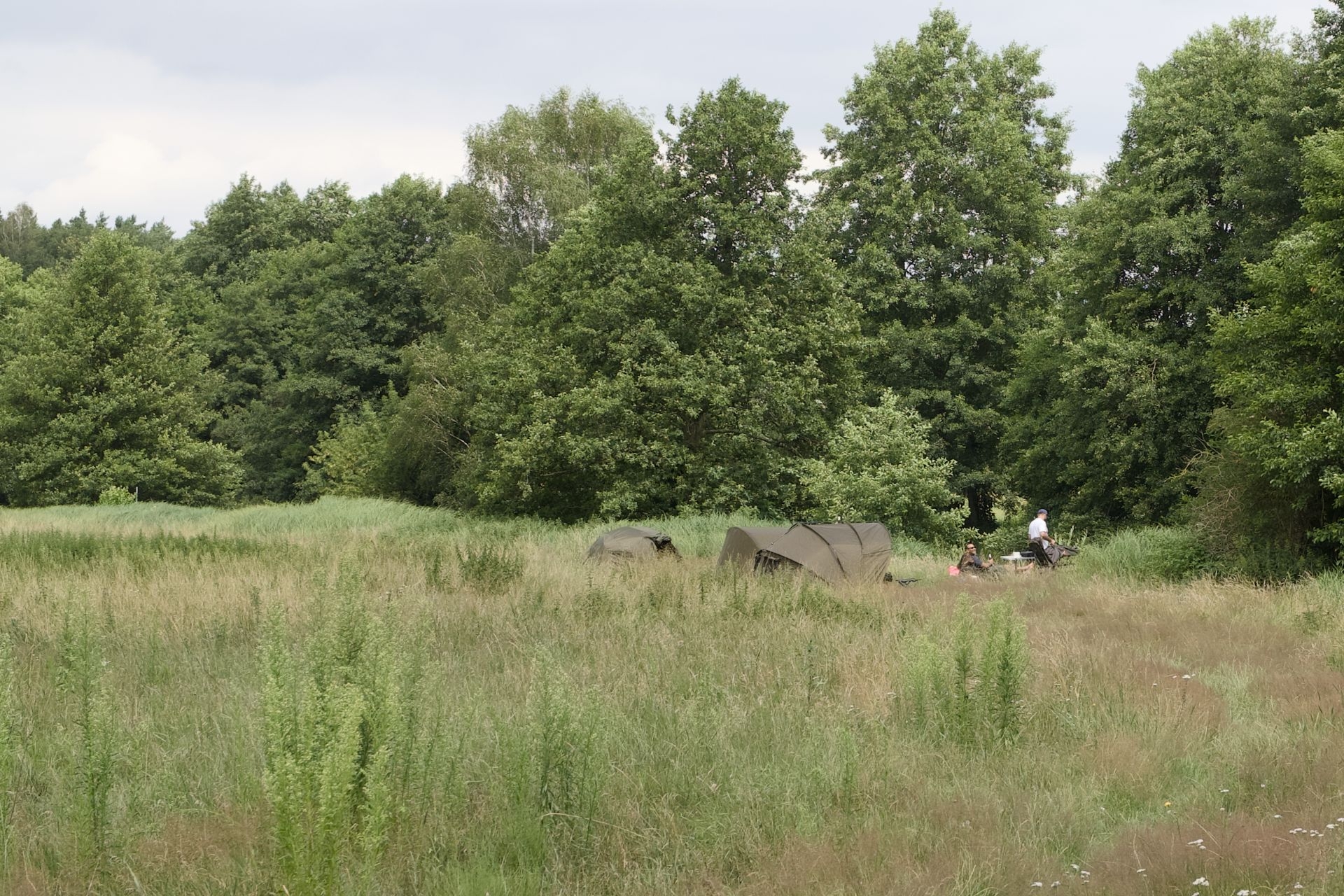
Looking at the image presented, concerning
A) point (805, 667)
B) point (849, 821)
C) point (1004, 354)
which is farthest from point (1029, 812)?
point (1004, 354)

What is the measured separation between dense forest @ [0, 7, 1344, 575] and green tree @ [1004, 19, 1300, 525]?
9 cm

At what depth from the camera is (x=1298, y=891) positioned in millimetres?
4414

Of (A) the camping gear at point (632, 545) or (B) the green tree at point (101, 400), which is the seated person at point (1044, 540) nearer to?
(A) the camping gear at point (632, 545)

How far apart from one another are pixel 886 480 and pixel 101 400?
106ft

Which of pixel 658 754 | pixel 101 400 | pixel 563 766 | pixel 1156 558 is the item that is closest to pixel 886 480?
pixel 1156 558

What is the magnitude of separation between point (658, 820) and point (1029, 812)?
176cm

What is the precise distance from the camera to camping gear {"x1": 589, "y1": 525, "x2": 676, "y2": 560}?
17.5 meters

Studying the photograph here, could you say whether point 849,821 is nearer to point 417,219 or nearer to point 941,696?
point 941,696

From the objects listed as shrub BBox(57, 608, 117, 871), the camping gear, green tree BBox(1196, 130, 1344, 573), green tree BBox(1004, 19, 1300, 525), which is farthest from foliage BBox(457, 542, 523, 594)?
green tree BBox(1004, 19, 1300, 525)

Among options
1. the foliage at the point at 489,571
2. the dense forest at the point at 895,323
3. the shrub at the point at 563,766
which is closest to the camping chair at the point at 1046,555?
the dense forest at the point at 895,323

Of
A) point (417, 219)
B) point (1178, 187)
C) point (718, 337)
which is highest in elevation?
point (417, 219)

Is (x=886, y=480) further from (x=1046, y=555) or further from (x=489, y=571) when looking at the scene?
(x=489, y=571)

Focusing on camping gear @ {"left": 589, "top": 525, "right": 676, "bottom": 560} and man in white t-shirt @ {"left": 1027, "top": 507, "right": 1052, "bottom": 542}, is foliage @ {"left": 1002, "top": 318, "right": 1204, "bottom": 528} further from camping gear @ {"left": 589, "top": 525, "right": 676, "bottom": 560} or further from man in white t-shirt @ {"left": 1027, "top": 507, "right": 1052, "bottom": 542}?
camping gear @ {"left": 589, "top": 525, "right": 676, "bottom": 560}

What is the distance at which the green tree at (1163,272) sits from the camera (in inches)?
1042
